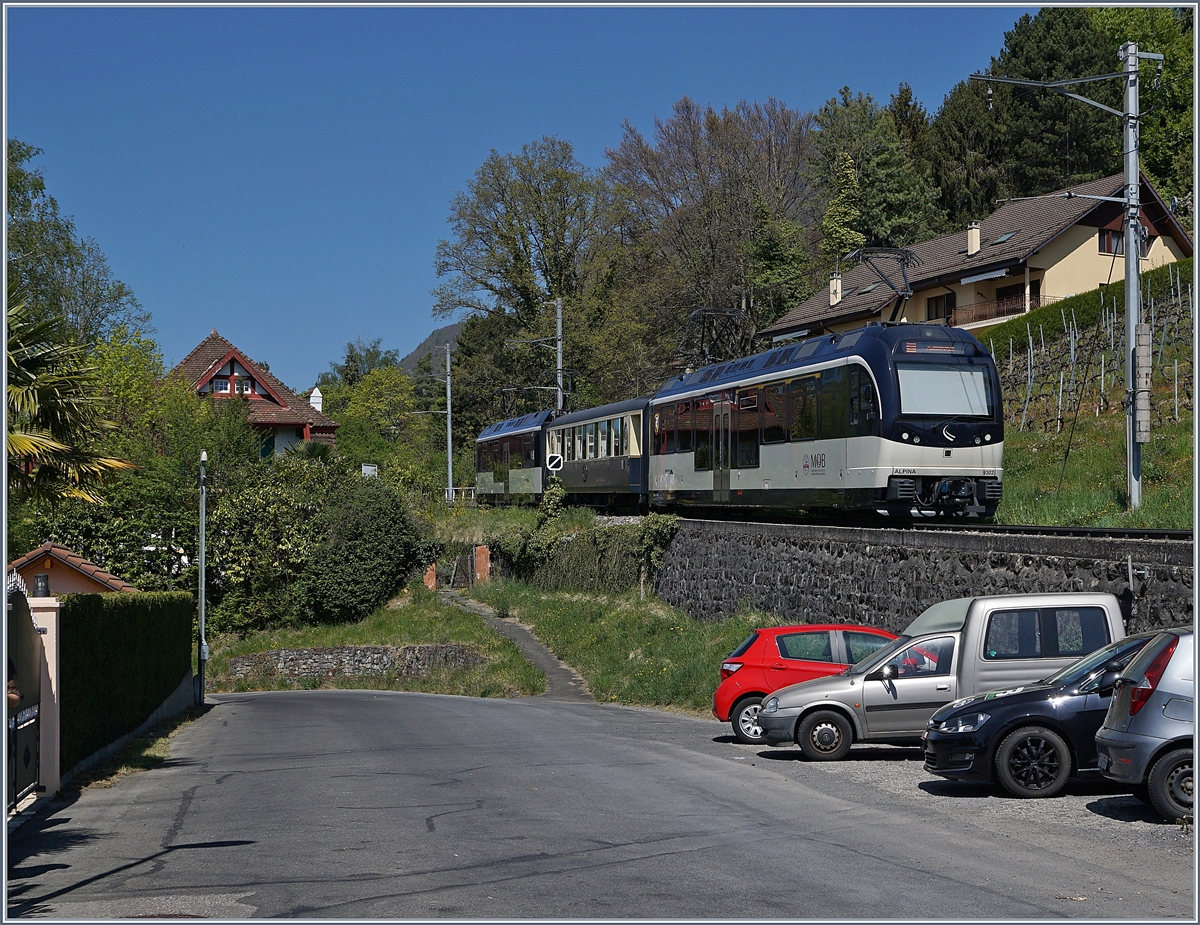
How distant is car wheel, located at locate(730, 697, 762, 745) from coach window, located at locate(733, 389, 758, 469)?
360 inches

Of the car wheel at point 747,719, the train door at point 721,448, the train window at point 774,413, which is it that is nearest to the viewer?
the car wheel at point 747,719

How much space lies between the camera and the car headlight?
37.3ft

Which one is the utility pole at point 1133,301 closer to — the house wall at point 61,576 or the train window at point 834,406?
the train window at point 834,406

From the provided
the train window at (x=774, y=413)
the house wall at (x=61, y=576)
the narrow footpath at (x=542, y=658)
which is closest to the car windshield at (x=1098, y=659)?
the train window at (x=774, y=413)

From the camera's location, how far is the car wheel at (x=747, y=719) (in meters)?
16.8

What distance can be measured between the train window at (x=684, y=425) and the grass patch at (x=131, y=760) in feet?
Answer: 42.3

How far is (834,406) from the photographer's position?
2169cm

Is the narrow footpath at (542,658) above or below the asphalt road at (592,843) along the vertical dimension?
below

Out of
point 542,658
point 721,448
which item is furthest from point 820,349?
point 542,658

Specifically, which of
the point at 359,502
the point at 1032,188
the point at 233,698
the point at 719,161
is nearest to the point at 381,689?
the point at 233,698

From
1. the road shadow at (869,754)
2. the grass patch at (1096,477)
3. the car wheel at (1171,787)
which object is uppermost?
the grass patch at (1096,477)

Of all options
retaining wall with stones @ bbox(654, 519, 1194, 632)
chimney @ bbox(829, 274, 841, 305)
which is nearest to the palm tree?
retaining wall with stones @ bbox(654, 519, 1194, 632)

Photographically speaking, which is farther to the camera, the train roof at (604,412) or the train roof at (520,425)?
the train roof at (520,425)

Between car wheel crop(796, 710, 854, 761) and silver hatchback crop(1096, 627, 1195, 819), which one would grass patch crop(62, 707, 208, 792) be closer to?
car wheel crop(796, 710, 854, 761)
